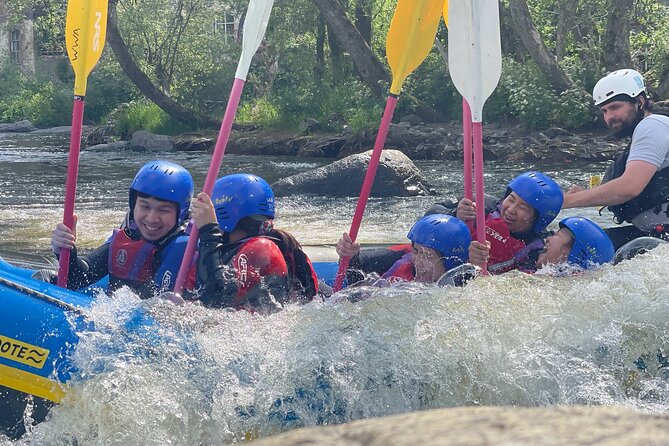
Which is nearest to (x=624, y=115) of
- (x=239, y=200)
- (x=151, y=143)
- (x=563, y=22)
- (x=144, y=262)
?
(x=239, y=200)

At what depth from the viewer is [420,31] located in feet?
17.5

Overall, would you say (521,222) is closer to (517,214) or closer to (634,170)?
(517,214)

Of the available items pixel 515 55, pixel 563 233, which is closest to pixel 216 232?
pixel 563 233

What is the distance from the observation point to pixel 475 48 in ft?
16.4

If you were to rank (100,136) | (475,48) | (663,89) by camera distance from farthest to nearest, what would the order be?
(100,136) → (663,89) → (475,48)

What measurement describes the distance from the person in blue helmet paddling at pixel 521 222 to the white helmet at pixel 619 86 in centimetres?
81

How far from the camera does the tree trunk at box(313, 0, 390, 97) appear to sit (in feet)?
64.0

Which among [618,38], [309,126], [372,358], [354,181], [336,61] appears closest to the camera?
[372,358]

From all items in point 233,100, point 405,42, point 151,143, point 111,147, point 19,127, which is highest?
point 405,42

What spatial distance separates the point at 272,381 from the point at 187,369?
0.33 m

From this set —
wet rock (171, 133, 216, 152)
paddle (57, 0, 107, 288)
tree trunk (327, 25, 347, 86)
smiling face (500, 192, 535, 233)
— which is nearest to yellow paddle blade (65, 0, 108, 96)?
paddle (57, 0, 107, 288)

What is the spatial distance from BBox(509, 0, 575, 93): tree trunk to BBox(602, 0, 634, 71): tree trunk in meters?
0.96

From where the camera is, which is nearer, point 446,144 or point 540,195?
point 540,195

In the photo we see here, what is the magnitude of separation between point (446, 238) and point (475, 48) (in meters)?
0.99
